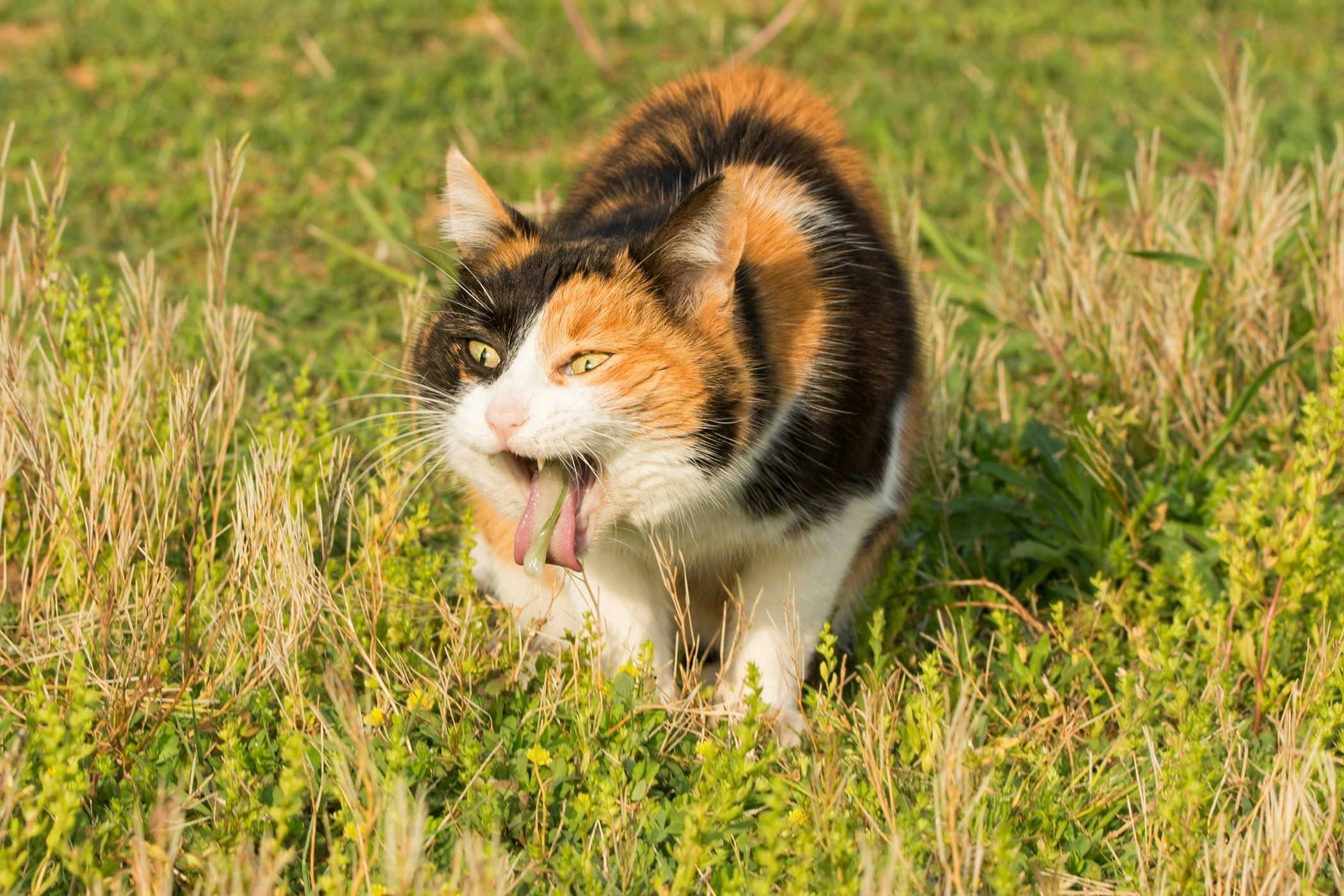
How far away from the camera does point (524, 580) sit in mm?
3225

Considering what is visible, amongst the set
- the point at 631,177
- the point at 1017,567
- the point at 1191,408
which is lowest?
the point at 1017,567

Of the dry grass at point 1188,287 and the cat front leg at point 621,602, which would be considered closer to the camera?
the cat front leg at point 621,602

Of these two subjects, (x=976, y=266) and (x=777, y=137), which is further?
(x=976, y=266)

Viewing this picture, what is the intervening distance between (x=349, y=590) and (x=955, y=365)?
7.41 feet

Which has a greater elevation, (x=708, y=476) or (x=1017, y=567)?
(x=708, y=476)

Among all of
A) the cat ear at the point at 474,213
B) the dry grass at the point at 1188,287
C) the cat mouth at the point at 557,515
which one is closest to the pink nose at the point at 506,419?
the cat mouth at the point at 557,515

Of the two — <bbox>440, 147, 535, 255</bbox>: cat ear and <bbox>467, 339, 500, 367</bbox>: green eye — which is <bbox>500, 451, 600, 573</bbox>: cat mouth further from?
<bbox>440, 147, 535, 255</bbox>: cat ear

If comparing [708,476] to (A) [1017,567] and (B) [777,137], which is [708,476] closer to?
(B) [777,137]

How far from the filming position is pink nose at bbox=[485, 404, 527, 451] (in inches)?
96.3

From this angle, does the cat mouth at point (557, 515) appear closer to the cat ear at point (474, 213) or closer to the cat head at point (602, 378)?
the cat head at point (602, 378)

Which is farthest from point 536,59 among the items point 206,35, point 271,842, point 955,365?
point 271,842

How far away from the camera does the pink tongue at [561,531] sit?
2.62 meters

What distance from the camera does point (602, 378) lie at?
8.32 feet

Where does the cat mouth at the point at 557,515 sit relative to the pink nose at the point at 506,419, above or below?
below
